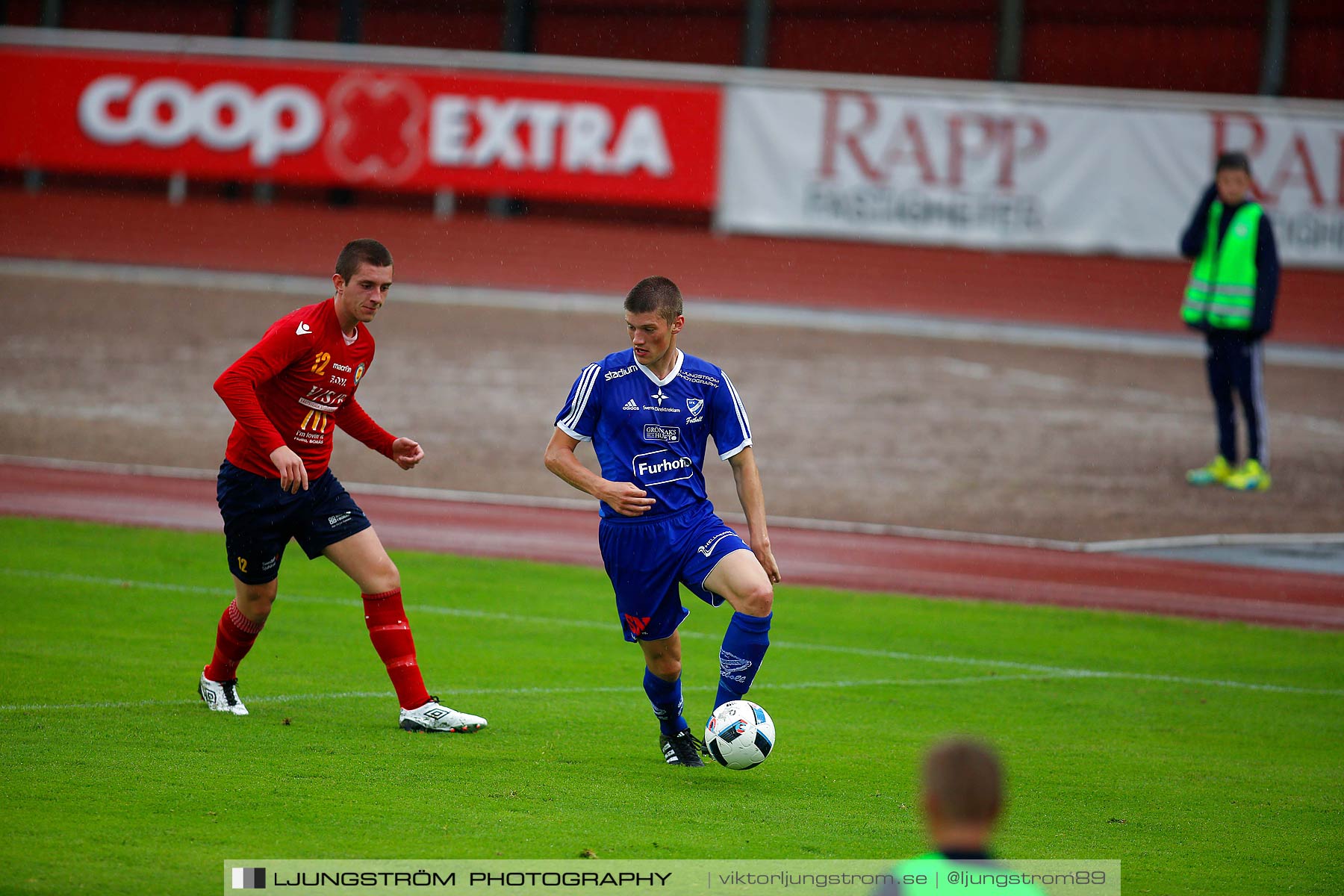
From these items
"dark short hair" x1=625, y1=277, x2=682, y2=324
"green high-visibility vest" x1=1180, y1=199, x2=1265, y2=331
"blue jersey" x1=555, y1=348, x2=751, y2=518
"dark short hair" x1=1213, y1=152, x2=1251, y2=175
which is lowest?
"blue jersey" x1=555, y1=348, x2=751, y2=518

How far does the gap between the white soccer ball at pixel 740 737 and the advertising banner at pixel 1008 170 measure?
58.0 ft

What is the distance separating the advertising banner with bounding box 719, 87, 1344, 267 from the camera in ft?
72.8

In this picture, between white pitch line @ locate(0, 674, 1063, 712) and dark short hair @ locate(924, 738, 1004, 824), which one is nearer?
dark short hair @ locate(924, 738, 1004, 824)

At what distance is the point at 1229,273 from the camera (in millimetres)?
15195

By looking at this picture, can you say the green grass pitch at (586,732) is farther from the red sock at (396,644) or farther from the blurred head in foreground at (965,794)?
the blurred head in foreground at (965,794)

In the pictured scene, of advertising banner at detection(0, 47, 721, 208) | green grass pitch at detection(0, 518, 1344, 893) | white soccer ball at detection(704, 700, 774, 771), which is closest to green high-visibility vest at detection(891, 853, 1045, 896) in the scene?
green grass pitch at detection(0, 518, 1344, 893)

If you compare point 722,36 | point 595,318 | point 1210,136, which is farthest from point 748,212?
point 722,36

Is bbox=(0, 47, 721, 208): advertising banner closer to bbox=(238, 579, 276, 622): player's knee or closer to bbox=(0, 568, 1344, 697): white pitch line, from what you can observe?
bbox=(0, 568, 1344, 697): white pitch line

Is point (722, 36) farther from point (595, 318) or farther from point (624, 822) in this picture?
point (624, 822)

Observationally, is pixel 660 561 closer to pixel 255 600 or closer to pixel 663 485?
pixel 663 485

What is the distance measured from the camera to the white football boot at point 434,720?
7199 mm

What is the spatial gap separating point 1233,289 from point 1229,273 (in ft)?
0.57

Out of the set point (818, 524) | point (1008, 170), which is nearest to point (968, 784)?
point (818, 524)

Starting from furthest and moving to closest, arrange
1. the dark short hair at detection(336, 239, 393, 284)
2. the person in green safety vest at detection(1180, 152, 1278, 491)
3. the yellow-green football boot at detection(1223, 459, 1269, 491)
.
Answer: the yellow-green football boot at detection(1223, 459, 1269, 491), the person in green safety vest at detection(1180, 152, 1278, 491), the dark short hair at detection(336, 239, 393, 284)
